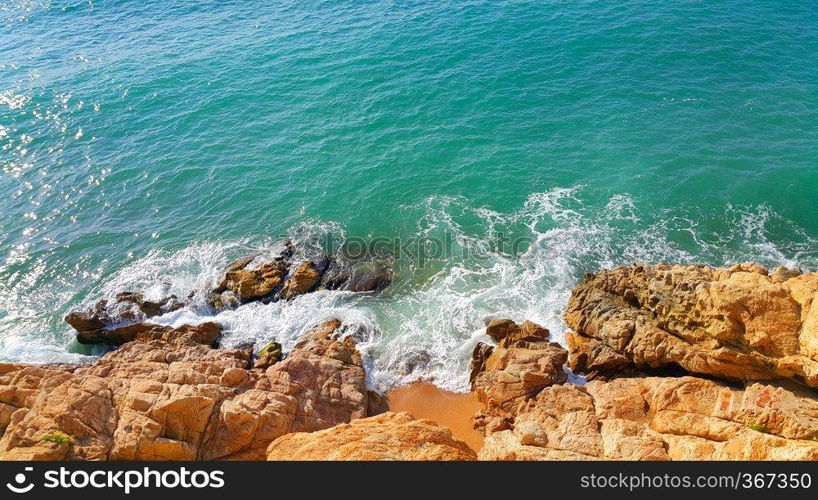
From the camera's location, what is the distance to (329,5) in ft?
225

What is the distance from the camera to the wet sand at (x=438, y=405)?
25.5 metres

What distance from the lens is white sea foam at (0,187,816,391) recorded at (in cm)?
3080

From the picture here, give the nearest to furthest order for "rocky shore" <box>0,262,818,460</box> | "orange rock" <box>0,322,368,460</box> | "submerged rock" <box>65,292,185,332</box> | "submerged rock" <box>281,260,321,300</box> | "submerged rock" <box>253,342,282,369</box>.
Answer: "rocky shore" <box>0,262,818,460</box> < "orange rock" <box>0,322,368,460</box> < "submerged rock" <box>253,342,282,369</box> < "submerged rock" <box>65,292,185,332</box> < "submerged rock" <box>281,260,321,300</box>

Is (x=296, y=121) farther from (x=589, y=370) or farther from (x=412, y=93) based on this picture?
(x=589, y=370)

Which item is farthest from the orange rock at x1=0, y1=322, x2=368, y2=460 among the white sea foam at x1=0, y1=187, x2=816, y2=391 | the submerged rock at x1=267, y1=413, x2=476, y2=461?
the white sea foam at x1=0, y1=187, x2=816, y2=391

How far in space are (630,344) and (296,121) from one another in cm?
3700

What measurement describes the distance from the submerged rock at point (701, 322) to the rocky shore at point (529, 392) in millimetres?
67

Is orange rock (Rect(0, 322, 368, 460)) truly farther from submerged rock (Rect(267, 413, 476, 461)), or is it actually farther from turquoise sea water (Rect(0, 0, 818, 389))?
turquoise sea water (Rect(0, 0, 818, 389))

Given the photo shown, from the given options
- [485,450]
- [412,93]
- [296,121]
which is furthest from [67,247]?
[485,450]

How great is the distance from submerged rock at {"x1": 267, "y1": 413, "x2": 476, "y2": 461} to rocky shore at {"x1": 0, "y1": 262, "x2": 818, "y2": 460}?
0.07 metres

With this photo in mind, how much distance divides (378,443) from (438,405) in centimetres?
1020
